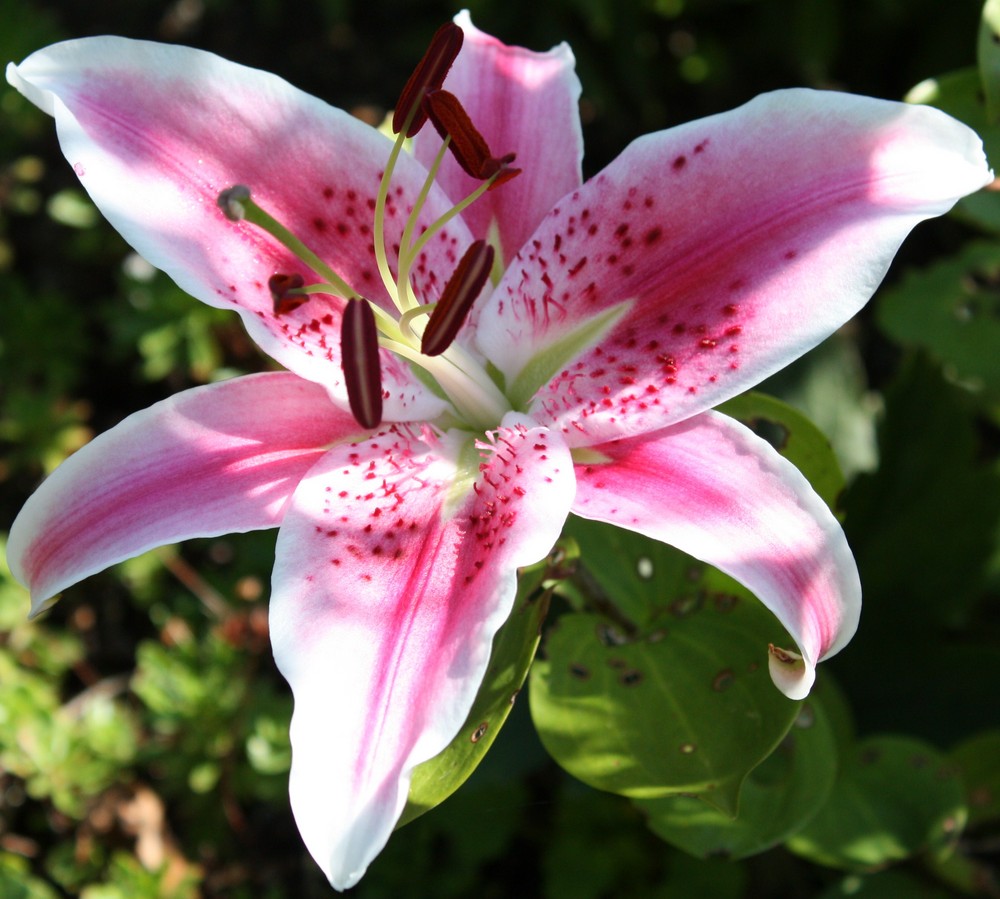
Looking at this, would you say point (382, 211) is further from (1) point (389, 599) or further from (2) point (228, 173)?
(1) point (389, 599)

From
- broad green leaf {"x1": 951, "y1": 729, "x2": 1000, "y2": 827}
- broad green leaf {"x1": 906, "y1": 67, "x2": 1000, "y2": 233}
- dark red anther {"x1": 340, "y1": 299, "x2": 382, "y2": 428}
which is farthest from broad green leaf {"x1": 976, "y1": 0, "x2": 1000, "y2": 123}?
broad green leaf {"x1": 951, "y1": 729, "x2": 1000, "y2": 827}

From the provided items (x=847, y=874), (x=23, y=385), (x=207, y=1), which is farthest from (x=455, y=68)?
(x=207, y=1)

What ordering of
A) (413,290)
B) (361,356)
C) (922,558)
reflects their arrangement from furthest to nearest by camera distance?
(922,558) → (413,290) → (361,356)

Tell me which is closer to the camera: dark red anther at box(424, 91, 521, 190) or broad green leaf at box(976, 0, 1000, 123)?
dark red anther at box(424, 91, 521, 190)

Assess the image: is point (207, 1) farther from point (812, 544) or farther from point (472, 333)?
point (812, 544)

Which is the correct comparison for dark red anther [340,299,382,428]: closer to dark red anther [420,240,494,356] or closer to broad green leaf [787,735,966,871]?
dark red anther [420,240,494,356]

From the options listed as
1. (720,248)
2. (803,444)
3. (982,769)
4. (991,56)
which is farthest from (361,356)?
(982,769)
